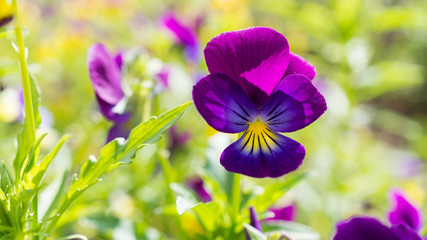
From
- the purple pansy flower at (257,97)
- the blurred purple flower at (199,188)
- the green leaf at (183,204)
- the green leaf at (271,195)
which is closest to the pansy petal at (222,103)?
the purple pansy flower at (257,97)

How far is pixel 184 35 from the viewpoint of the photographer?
4.33 ft

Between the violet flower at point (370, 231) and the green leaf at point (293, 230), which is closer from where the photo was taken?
the violet flower at point (370, 231)

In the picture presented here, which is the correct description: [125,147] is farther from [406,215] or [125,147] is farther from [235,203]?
[406,215]

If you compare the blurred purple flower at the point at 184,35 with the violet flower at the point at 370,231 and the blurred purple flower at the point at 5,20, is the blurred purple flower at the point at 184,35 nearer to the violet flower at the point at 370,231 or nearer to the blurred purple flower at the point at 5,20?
the blurred purple flower at the point at 5,20

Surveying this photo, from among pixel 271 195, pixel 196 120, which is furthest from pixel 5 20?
pixel 196 120

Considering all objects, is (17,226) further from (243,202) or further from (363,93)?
(363,93)

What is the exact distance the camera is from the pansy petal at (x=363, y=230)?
1.91ft

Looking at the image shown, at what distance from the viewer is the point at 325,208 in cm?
145

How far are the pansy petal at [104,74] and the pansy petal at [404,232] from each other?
0.49 meters

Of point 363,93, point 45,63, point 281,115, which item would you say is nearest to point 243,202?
point 281,115

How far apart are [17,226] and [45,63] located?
1.41 meters

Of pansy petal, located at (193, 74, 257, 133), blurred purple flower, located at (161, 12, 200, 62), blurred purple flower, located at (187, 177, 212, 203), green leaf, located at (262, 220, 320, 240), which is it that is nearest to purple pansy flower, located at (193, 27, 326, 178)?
pansy petal, located at (193, 74, 257, 133)

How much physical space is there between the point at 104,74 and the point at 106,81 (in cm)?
1

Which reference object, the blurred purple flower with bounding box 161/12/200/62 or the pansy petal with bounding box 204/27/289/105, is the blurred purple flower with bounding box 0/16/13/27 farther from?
the blurred purple flower with bounding box 161/12/200/62
